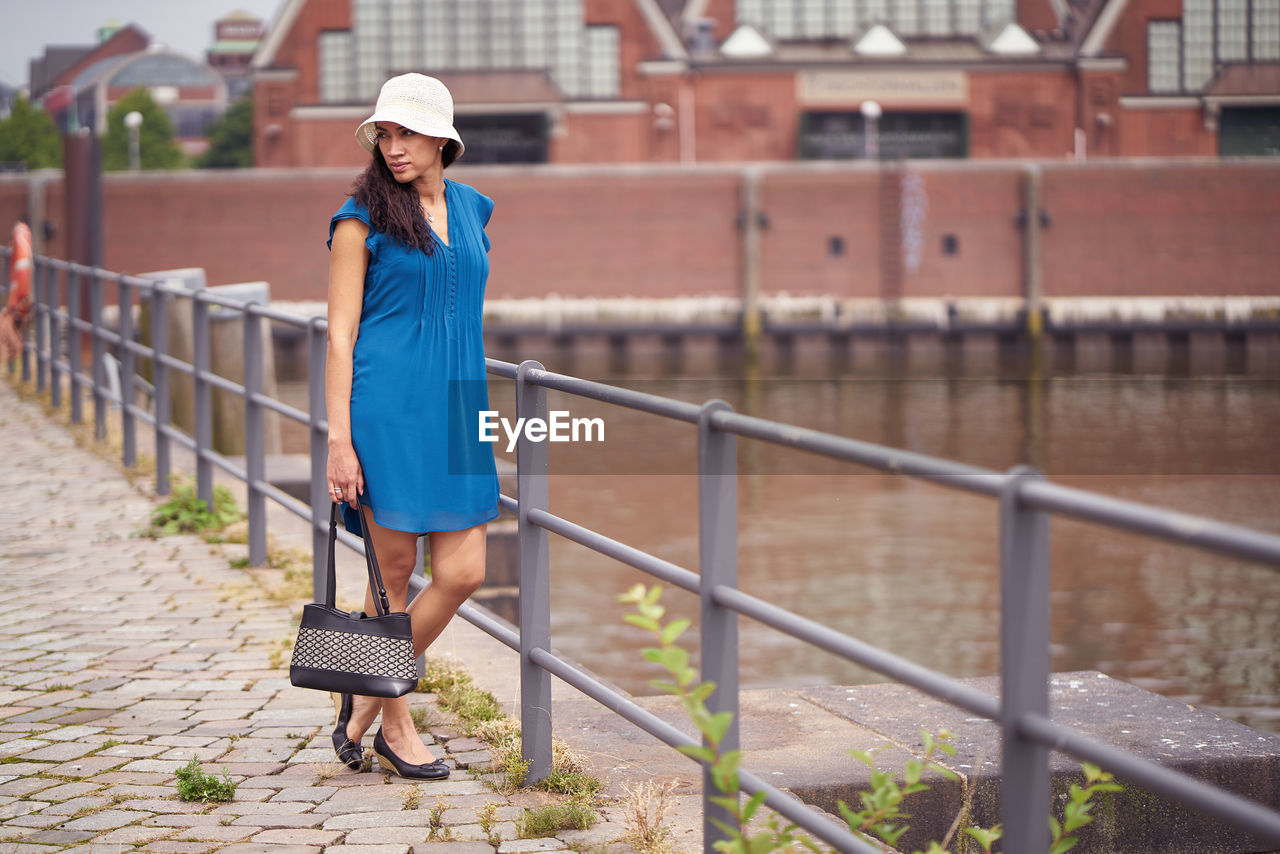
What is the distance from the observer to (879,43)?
44.2m

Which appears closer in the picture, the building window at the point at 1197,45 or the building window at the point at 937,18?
the building window at the point at 1197,45

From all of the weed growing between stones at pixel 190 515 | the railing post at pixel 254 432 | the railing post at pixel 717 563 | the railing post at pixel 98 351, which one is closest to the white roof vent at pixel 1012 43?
the railing post at pixel 98 351

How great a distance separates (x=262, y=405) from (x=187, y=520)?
1.56m

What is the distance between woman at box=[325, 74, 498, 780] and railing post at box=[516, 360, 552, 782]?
0.38 ft

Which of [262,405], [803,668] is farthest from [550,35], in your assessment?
[262,405]

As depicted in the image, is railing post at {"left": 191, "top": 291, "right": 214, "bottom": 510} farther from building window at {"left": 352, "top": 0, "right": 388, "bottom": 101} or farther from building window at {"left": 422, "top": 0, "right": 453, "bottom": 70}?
building window at {"left": 422, "top": 0, "right": 453, "bottom": 70}

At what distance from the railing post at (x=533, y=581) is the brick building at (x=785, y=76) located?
3910 centimetres

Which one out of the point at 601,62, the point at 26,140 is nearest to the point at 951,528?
the point at 601,62

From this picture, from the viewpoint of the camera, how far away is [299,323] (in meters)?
5.78

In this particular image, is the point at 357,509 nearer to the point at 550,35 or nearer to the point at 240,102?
the point at 550,35

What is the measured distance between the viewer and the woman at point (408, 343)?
11.6 ft

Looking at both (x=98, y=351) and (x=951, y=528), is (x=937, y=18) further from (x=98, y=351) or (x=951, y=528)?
(x=98, y=351)

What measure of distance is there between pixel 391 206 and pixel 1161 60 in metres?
45.2

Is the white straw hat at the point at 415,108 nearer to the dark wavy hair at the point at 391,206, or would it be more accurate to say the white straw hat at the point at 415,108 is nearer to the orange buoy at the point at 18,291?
the dark wavy hair at the point at 391,206
